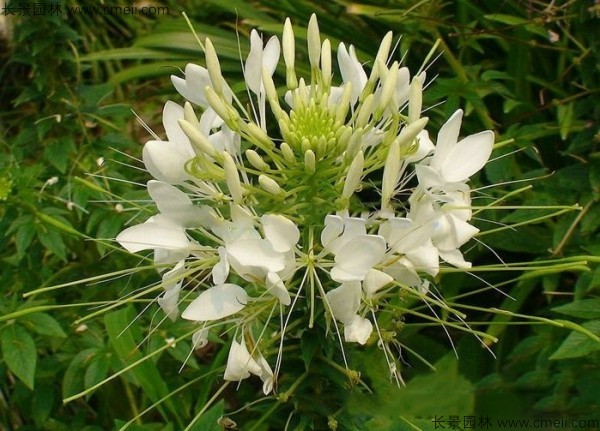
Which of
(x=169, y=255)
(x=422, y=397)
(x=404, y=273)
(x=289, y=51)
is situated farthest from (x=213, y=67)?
(x=422, y=397)

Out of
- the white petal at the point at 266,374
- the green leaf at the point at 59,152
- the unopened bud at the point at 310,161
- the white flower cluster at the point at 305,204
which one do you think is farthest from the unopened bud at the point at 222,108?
the green leaf at the point at 59,152

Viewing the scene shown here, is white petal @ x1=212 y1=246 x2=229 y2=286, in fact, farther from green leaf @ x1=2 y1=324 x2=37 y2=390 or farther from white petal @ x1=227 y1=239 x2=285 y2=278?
green leaf @ x1=2 y1=324 x2=37 y2=390

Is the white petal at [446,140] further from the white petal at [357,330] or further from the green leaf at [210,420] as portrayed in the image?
the green leaf at [210,420]

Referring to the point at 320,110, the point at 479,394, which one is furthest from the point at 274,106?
the point at 479,394

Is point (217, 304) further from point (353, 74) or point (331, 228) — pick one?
point (353, 74)

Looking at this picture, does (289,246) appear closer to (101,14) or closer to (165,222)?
(165,222)

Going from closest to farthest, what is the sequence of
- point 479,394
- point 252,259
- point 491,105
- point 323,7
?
point 479,394
point 252,259
point 491,105
point 323,7
